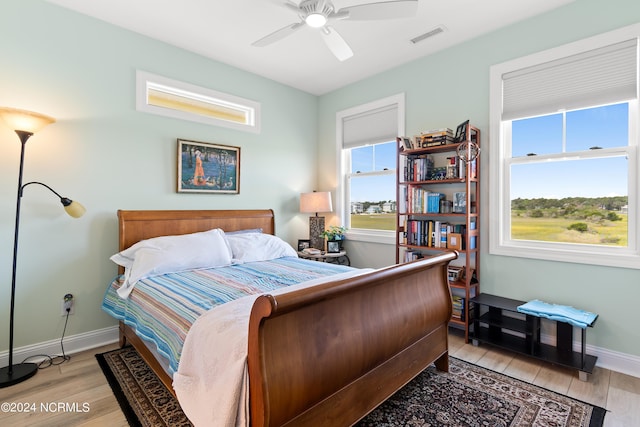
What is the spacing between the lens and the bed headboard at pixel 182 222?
2.83m

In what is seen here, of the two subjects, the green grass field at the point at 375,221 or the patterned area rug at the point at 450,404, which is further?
the green grass field at the point at 375,221

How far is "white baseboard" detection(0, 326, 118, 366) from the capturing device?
242 centimetres

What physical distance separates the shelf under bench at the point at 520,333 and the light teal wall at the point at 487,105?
0.70 ft

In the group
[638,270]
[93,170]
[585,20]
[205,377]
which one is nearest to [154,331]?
[205,377]

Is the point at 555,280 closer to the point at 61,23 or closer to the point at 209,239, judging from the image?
the point at 209,239

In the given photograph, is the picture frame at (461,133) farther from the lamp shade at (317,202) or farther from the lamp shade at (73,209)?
the lamp shade at (73,209)

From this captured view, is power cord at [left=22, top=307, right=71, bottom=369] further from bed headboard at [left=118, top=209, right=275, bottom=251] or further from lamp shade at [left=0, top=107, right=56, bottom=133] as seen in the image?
lamp shade at [left=0, top=107, right=56, bottom=133]

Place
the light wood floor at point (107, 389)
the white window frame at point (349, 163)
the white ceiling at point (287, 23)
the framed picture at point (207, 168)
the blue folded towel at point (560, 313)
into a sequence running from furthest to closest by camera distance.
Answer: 1. the white window frame at point (349, 163)
2. the framed picture at point (207, 168)
3. the white ceiling at point (287, 23)
4. the blue folded towel at point (560, 313)
5. the light wood floor at point (107, 389)

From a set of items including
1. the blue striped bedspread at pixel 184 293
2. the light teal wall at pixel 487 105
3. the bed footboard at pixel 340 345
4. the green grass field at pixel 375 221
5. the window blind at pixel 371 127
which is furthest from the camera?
the green grass field at pixel 375 221

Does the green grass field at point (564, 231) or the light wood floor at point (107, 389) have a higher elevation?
the green grass field at point (564, 231)

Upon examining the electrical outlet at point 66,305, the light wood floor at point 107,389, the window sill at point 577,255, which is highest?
the window sill at point 577,255

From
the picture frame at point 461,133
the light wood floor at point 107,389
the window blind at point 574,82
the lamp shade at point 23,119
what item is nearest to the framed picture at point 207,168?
the lamp shade at point 23,119

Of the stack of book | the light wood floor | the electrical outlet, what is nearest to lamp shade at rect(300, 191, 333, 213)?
the stack of book

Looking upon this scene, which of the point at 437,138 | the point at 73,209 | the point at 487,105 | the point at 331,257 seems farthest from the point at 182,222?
the point at 487,105
